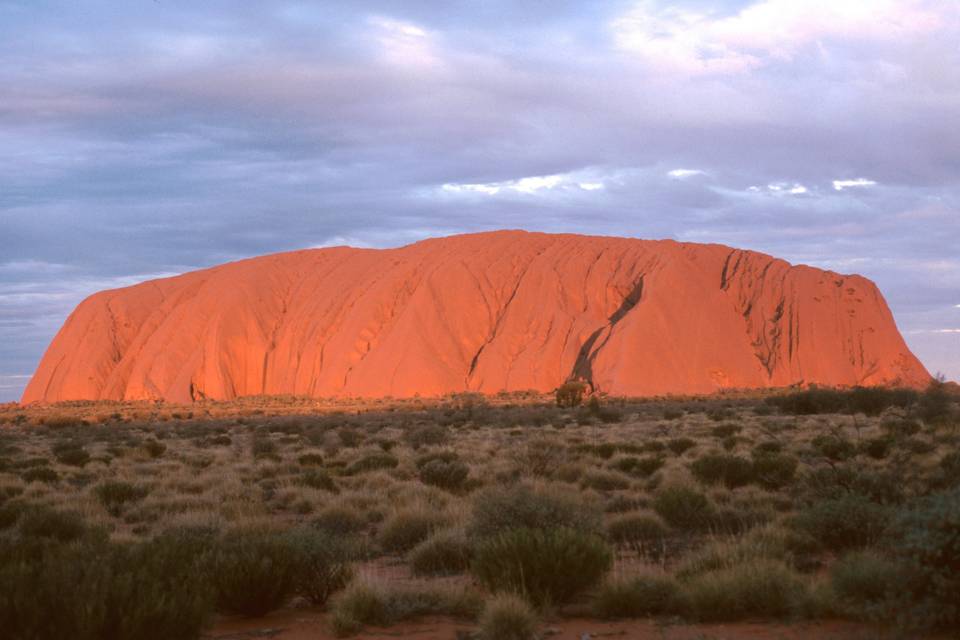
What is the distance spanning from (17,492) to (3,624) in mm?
11839

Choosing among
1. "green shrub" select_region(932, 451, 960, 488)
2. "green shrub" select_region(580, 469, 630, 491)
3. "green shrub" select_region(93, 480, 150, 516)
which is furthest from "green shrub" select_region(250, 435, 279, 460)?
"green shrub" select_region(932, 451, 960, 488)

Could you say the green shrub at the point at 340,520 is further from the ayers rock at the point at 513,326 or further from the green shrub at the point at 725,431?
the ayers rock at the point at 513,326

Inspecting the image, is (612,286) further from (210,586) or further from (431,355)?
(210,586)

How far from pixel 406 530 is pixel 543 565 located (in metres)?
3.83

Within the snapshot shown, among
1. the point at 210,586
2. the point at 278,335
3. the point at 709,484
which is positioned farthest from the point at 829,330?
the point at 210,586

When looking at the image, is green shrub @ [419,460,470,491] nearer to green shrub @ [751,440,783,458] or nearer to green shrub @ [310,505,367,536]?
green shrub @ [310,505,367,536]

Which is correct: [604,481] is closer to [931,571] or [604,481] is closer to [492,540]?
[492,540]

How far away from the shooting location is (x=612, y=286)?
7175 centimetres

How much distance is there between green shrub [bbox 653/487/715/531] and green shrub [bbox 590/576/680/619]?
3.94 metres

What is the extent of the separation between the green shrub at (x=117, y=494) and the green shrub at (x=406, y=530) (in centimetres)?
565

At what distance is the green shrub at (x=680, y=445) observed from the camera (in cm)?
2036

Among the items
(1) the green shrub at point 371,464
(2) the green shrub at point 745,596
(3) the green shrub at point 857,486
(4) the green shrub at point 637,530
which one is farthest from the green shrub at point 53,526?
(3) the green shrub at point 857,486

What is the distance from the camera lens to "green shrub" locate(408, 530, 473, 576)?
9.17 m

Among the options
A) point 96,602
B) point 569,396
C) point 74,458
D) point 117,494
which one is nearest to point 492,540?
point 96,602
